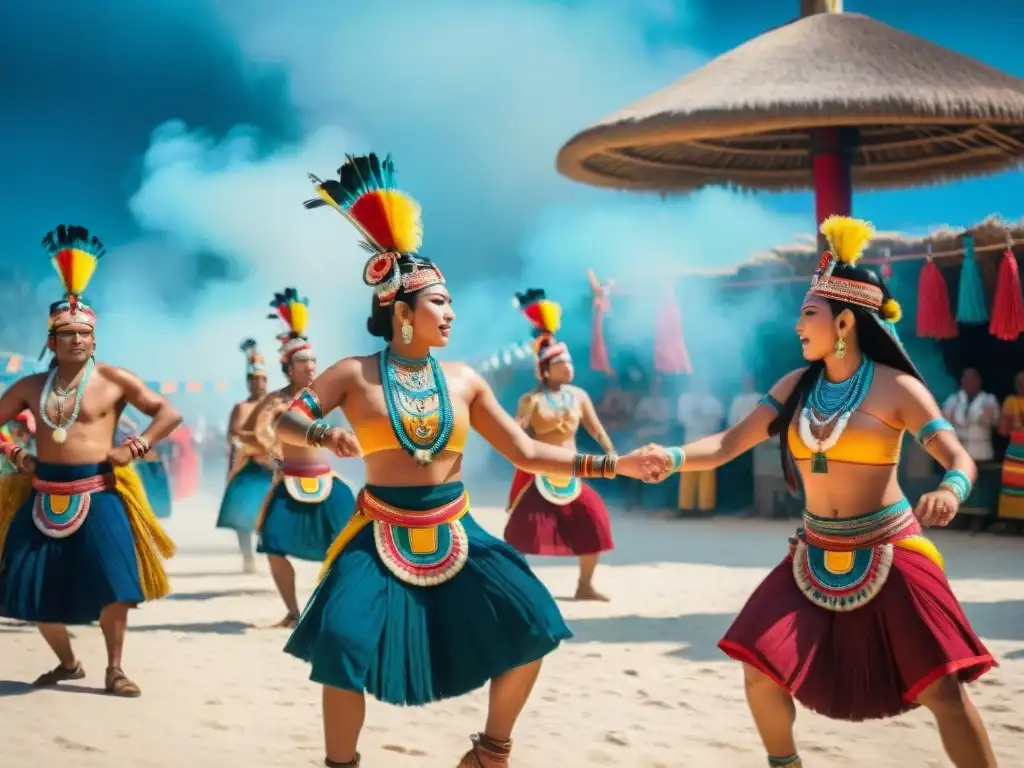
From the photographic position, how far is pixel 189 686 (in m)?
6.30

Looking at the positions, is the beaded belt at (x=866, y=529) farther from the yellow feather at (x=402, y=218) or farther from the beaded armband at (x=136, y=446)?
the beaded armband at (x=136, y=446)

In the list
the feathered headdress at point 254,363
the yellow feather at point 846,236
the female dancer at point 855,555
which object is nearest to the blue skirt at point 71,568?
the female dancer at point 855,555

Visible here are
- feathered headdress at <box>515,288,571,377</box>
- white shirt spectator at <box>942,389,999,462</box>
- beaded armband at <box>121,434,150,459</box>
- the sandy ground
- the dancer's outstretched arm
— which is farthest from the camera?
white shirt spectator at <box>942,389,999,462</box>

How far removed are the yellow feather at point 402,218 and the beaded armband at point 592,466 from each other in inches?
35.9

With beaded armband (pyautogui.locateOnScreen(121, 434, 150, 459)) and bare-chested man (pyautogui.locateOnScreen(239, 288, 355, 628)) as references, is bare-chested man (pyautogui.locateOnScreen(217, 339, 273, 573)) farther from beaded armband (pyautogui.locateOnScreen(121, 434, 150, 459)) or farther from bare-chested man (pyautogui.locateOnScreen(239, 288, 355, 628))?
beaded armband (pyautogui.locateOnScreen(121, 434, 150, 459))

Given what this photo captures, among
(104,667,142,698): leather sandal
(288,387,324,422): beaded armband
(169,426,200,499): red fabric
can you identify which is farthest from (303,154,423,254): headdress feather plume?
(169,426,200,499): red fabric

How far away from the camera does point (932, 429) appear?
13.5 feet

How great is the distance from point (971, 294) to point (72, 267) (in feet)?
28.6

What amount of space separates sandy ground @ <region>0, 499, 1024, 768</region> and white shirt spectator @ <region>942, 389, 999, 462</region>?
335 centimetres

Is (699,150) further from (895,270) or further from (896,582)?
(896,582)

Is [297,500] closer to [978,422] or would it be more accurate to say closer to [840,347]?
[840,347]

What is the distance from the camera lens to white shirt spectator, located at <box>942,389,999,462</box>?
12.4 m

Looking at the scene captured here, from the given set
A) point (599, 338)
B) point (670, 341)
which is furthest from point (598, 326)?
point (670, 341)

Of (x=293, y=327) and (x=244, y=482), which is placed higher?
(x=293, y=327)
